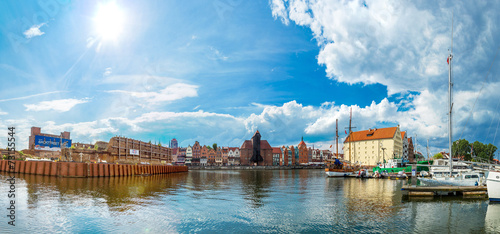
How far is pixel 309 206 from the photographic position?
34.8 m

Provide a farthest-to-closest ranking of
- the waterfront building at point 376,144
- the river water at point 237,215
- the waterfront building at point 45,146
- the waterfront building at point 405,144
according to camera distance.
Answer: the waterfront building at point 405,144 < the waterfront building at point 376,144 < the waterfront building at point 45,146 < the river water at point 237,215

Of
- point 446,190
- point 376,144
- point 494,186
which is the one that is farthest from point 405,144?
point 494,186

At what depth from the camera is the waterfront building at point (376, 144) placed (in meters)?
170

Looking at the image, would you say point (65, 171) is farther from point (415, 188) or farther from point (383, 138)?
point (383, 138)

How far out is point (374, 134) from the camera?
592 feet

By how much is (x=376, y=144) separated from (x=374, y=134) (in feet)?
22.8

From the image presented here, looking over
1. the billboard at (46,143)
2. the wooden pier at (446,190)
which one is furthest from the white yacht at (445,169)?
the billboard at (46,143)

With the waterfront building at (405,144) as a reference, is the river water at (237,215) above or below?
below

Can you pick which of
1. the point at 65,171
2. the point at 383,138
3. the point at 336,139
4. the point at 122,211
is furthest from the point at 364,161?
the point at 122,211

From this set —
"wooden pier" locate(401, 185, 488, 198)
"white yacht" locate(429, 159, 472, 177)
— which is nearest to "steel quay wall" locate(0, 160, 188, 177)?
"wooden pier" locate(401, 185, 488, 198)

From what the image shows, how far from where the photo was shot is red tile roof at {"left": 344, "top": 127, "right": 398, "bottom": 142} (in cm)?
17252

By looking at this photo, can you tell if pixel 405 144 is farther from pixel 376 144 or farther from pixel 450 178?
pixel 450 178

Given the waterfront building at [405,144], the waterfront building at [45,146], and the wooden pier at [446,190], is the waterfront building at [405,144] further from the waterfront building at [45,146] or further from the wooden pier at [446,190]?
the waterfront building at [45,146]

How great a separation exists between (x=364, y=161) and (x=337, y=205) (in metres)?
158
